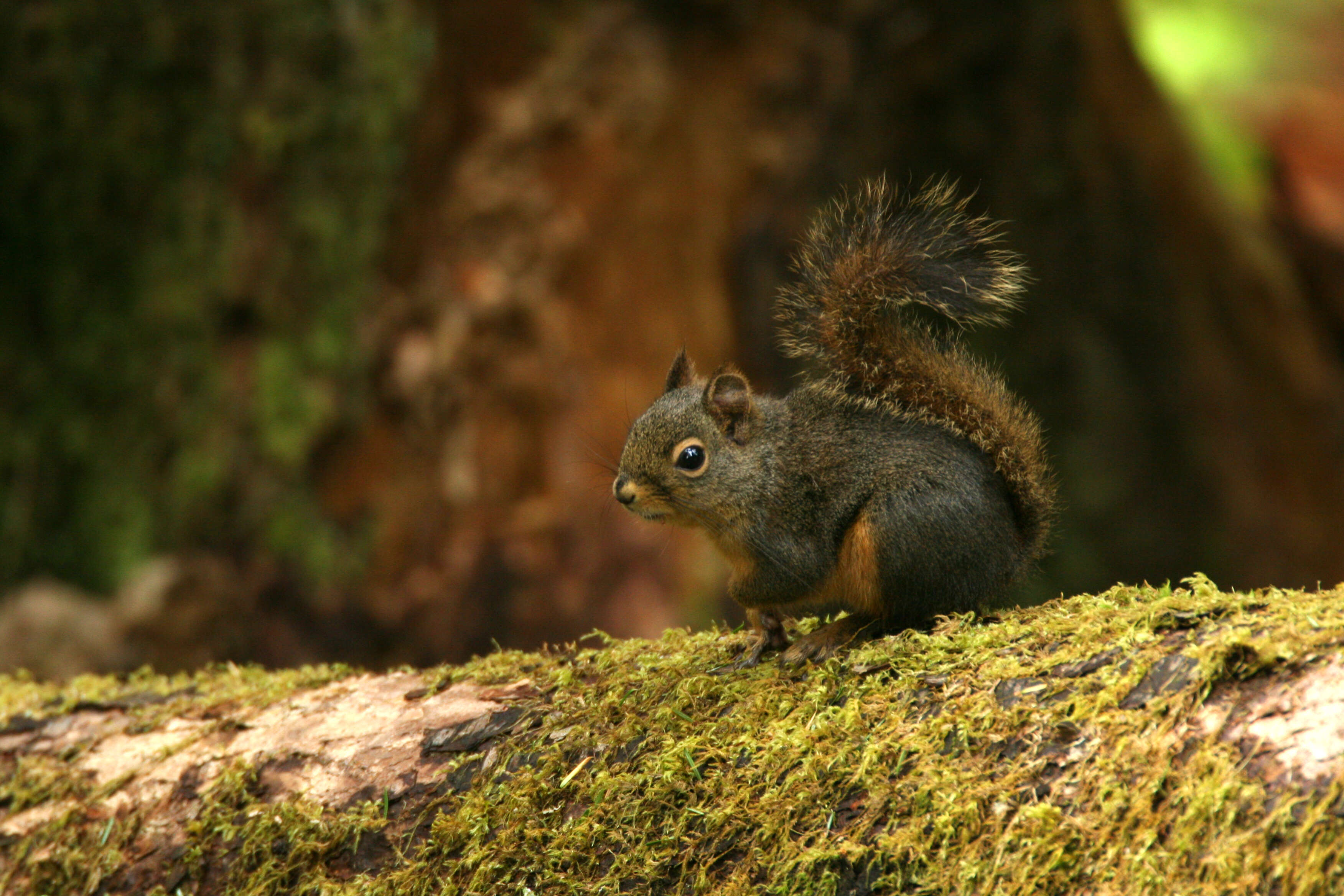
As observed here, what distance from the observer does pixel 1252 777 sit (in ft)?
5.73

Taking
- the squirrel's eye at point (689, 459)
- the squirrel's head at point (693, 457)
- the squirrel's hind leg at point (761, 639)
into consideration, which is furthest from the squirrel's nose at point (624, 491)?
the squirrel's hind leg at point (761, 639)

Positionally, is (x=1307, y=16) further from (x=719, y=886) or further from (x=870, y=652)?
(x=719, y=886)

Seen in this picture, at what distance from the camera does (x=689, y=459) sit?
120 inches

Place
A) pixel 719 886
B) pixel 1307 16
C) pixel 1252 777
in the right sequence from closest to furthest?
pixel 1252 777, pixel 719 886, pixel 1307 16

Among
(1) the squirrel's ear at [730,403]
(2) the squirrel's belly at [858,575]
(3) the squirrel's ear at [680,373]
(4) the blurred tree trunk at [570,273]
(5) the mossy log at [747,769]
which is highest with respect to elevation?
(4) the blurred tree trunk at [570,273]

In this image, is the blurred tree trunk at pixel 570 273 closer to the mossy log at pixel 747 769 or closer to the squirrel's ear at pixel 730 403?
the squirrel's ear at pixel 730 403

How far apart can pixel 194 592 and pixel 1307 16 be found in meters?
8.45

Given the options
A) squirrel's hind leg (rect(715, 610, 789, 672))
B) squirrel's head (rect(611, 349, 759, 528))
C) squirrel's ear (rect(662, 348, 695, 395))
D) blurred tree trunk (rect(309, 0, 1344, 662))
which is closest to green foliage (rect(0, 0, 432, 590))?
blurred tree trunk (rect(309, 0, 1344, 662))

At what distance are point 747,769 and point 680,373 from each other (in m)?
1.55

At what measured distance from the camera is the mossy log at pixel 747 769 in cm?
180

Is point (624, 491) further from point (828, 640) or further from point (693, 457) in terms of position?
point (828, 640)

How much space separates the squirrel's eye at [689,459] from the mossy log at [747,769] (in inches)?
17.5

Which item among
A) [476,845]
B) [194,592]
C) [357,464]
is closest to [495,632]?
[357,464]

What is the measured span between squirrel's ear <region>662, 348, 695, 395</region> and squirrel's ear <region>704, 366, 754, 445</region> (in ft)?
1.20
